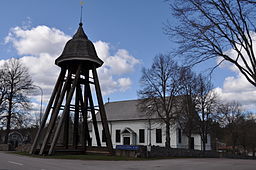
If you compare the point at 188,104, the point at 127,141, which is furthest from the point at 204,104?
the point at 127,141

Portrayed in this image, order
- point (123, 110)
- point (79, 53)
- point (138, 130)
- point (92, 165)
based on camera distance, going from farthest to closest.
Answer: point (123, 110) → point (138, 130) → point (79, 53) → point (92, 165)

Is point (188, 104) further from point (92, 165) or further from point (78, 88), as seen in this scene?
point (92, 165)

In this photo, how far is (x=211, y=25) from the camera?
39.8 feet

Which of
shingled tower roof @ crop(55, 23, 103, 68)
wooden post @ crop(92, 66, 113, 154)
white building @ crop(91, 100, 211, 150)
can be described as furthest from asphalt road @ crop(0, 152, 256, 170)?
white building @ crop(91, 100, 211, 150)

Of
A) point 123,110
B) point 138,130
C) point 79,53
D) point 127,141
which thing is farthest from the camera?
point 123,110

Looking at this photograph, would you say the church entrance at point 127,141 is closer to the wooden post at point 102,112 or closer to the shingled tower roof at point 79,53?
the wooden post at point 102,112

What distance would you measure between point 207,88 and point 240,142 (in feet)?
76.2

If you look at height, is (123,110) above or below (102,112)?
above

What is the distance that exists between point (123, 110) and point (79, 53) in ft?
108

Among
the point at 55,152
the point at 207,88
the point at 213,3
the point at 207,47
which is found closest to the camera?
the point at 213,3

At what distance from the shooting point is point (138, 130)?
168ft

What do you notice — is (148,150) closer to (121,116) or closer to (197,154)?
(197,154)

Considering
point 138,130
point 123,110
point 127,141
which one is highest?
point 123,110

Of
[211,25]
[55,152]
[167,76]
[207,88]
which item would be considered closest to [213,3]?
[211,25]
